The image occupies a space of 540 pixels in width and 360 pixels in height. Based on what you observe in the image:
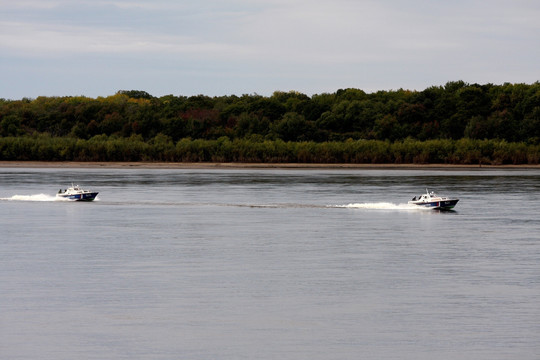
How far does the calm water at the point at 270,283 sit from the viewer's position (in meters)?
21.1

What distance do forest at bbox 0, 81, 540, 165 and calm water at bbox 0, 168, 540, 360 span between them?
241 ft

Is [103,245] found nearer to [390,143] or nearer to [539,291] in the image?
[539,291]

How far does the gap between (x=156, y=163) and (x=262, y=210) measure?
7809 cm

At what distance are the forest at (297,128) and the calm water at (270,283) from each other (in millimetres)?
73385

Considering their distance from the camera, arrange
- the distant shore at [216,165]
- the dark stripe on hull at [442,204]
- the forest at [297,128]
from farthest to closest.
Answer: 1. the forest at [297,128]
2. the distant shore at [216,165]
3. the dark stripe on hull at [442,204]

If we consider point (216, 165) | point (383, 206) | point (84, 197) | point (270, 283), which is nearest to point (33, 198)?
point (84, 197)

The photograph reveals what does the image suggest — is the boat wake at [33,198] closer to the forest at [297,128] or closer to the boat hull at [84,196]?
the boat hull at [84,196]

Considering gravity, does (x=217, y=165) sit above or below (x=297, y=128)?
below

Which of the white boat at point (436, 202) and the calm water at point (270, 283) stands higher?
the white boat at point (436, 202)

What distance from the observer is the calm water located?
21.1m

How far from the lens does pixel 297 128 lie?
149 m

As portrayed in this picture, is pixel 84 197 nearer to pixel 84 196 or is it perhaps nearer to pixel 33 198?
pixel 84 196

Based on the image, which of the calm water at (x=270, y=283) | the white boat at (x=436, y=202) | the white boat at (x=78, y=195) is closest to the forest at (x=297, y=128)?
the white boat at (x=78, y=195)

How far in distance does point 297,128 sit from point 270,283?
12086 cm
